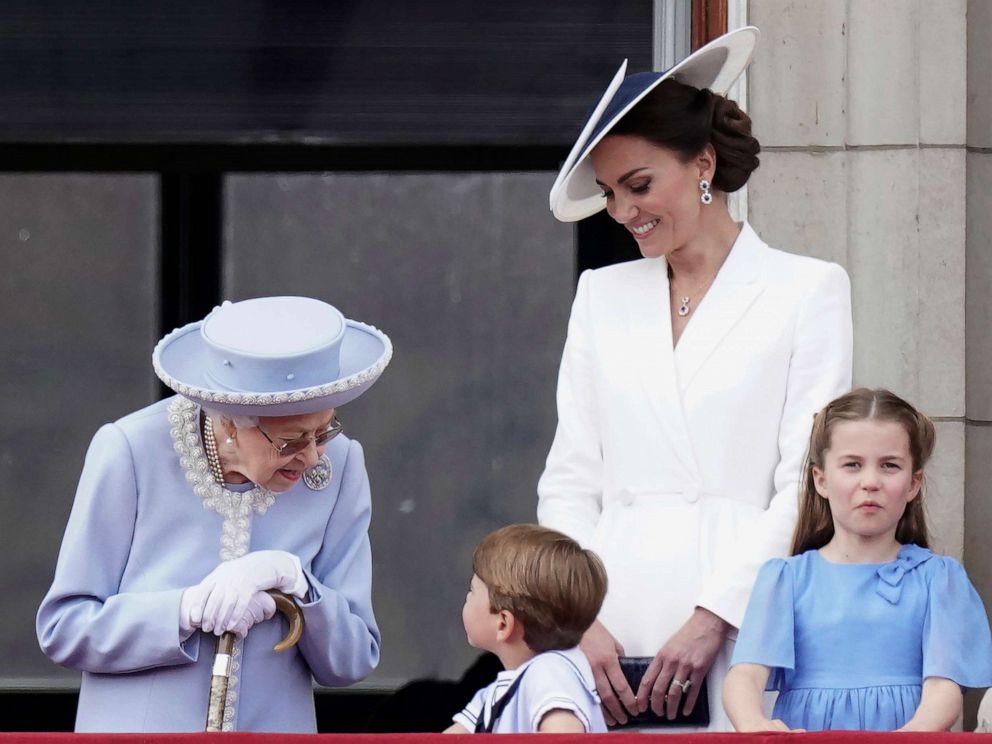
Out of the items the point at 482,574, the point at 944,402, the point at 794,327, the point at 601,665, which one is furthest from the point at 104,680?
the point at 944,402

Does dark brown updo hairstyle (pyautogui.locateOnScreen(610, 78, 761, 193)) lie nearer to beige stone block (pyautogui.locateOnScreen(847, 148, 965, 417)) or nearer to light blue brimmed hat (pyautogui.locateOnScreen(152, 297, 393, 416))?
light blue brimmed hat (pyautogui.locateOnScreen(152, 297, 393, 416))

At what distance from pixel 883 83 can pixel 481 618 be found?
2.16m

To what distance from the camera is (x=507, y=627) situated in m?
3.02

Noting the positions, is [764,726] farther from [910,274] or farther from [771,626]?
[910,274]


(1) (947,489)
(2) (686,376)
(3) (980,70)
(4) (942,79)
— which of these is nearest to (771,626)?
(2) (686,376)

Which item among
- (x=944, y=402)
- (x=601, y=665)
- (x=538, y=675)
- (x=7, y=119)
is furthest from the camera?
(x=7, y=119)

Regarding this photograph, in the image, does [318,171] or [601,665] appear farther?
[318,171]

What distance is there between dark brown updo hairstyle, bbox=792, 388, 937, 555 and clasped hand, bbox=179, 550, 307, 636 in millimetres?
884

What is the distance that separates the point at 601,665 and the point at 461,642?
5.65ft

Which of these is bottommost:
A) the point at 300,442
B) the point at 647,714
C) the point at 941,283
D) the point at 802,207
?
the point at 647,714

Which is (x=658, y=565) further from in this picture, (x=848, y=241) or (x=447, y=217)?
(x=447, y=217)

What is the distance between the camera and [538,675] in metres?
2.96

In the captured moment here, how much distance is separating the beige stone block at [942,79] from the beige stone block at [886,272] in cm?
10

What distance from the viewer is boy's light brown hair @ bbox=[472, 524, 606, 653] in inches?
119
